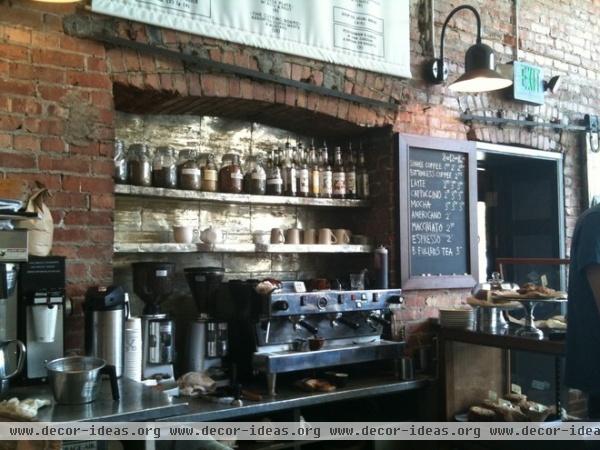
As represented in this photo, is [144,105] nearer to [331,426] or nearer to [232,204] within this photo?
[232,204]

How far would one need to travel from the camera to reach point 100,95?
2850 millimetres

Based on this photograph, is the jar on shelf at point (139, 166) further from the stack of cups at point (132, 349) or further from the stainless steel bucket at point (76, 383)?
the stainless steel bucket at point (76, 383)

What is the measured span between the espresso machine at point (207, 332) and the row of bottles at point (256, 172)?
0.53m

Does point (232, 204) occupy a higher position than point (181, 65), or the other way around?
point (181, 65)

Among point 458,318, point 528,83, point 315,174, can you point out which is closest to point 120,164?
point 315,174

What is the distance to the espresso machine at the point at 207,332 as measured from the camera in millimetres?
3141

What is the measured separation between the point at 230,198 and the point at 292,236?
57cm

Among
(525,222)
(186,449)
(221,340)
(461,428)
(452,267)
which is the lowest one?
(461,428)

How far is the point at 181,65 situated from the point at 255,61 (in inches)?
18.2

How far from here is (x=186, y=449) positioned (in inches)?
86.7

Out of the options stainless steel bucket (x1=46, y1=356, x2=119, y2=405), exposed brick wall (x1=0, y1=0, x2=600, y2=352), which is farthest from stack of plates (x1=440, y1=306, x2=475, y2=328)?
stainless steel bucket (x1=46, y1=356, x2=119, y2=405)


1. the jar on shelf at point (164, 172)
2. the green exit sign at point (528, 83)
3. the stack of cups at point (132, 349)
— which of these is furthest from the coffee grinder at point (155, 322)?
the green exit sign at point (528, 83)

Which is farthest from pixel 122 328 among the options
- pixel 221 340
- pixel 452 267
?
pixel 452 267

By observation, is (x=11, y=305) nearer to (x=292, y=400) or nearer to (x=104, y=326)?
(x=104, y=326)
